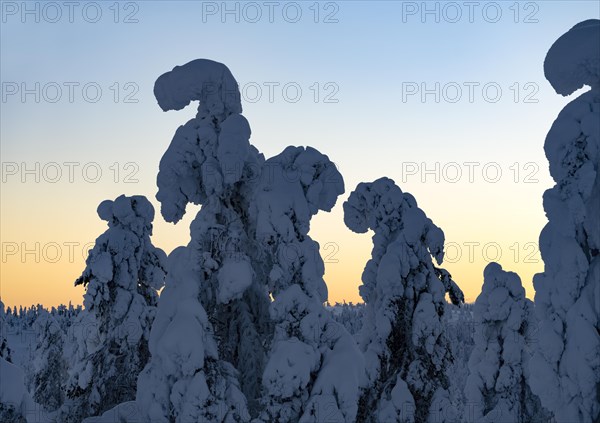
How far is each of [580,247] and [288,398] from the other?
290 inches

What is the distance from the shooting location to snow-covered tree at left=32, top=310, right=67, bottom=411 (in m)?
43.5

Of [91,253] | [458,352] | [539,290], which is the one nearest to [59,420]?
[91,253]

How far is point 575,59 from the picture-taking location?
17859mm

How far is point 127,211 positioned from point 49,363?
2153cm

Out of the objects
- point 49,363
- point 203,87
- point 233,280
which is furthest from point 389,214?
point 49,363

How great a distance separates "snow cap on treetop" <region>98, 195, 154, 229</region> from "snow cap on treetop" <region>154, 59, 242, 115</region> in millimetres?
8215

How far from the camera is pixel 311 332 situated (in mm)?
17828

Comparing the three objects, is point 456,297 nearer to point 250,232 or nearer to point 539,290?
point 539,290

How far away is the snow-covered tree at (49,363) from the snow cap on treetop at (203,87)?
2792 cm

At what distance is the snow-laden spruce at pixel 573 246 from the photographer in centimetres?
1744

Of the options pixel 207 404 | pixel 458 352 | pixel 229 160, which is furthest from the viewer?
pixel 458 352

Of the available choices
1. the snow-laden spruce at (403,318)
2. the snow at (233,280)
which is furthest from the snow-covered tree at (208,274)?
the snow-laden spruce at (403,318)

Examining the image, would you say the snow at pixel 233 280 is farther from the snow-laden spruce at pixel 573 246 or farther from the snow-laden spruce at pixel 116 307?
the snow-laden spruce at pixel 116 307

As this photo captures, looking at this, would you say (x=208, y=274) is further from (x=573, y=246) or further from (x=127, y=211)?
(x=127, y=211)
